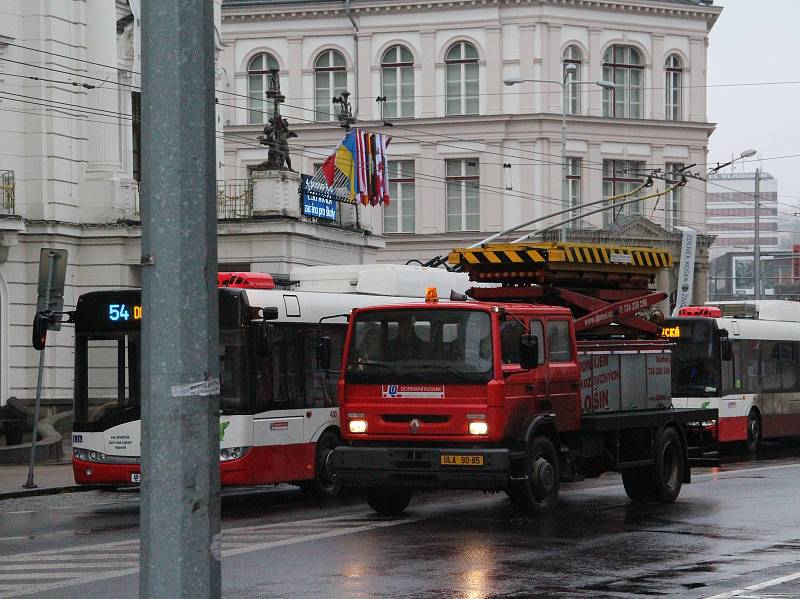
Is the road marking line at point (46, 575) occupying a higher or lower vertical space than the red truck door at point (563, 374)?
lower

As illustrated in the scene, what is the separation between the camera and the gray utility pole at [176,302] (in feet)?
13.8

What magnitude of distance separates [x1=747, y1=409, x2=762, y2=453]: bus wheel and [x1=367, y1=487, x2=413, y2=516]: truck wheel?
1457 centimetres

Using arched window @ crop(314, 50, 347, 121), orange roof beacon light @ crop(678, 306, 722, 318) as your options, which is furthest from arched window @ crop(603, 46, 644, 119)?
orange roof beacon light @ crop(678, 306, 722, 318)

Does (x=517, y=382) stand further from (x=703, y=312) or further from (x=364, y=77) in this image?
(x=364, y=77)

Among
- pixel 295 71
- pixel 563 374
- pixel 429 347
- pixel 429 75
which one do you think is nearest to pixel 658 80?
pixel 429 75

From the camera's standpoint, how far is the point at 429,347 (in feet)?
54.1

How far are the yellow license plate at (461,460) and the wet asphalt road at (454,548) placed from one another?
2.20 feet

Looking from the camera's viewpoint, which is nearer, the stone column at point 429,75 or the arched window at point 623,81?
the stone column at point 429,75

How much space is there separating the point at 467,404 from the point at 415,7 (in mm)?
46931

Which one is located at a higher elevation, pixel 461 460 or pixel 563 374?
pixel 563 374

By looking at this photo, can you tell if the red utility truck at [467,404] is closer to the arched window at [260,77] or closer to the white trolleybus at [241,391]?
the white trolleybus at [241,391]

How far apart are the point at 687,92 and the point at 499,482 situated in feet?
166

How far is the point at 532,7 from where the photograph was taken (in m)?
61.1

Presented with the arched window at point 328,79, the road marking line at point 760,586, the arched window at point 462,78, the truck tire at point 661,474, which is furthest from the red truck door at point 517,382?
the arched window at point 328,79
